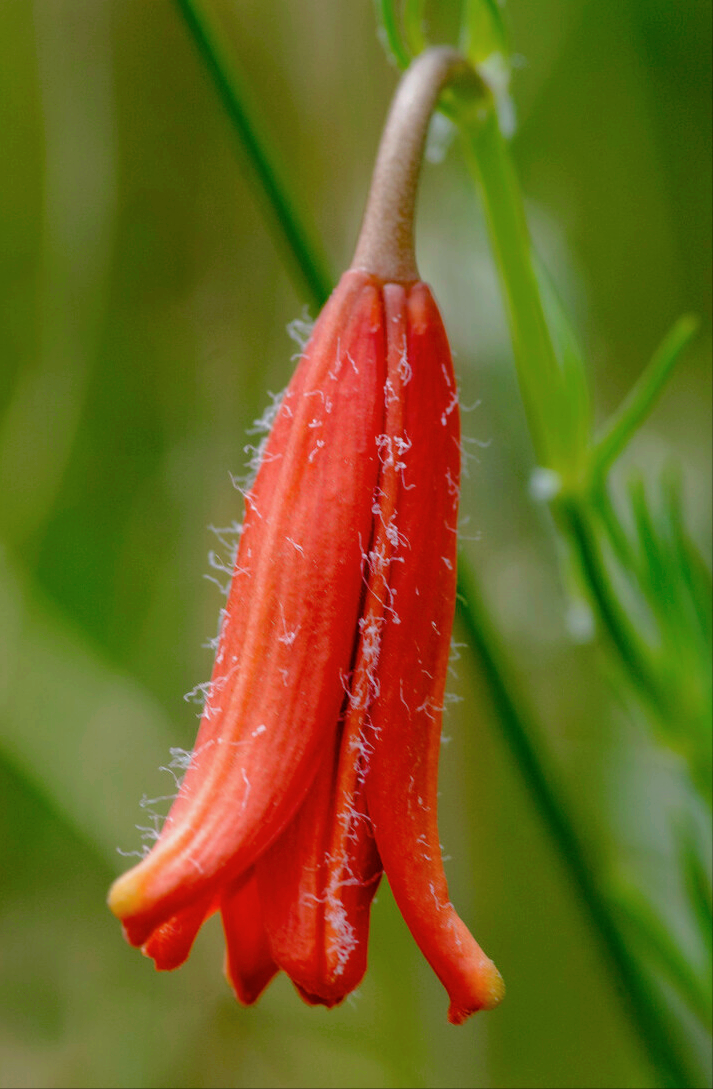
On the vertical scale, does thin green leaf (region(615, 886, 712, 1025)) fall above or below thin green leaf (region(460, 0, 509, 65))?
below

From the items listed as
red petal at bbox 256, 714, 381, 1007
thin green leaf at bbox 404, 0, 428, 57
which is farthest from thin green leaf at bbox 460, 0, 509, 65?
red petal at bbox 256, 714, 381, 1007

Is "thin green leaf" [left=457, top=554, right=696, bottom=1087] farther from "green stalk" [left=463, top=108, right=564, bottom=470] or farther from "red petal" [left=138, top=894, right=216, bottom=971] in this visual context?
"red petal" [left=138, top=894, right=216, bottom=971]

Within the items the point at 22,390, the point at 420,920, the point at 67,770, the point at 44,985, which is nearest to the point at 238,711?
the point at 420,920

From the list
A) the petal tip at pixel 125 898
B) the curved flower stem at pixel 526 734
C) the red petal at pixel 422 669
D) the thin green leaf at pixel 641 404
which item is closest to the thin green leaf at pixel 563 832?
the curved flower stem at pixel 526 734

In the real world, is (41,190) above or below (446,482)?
above

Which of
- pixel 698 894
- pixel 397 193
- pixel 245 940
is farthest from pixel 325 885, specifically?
pixel 698 894

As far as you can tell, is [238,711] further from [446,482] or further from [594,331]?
[594,331]

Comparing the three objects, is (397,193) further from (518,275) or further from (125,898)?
(125,898)
